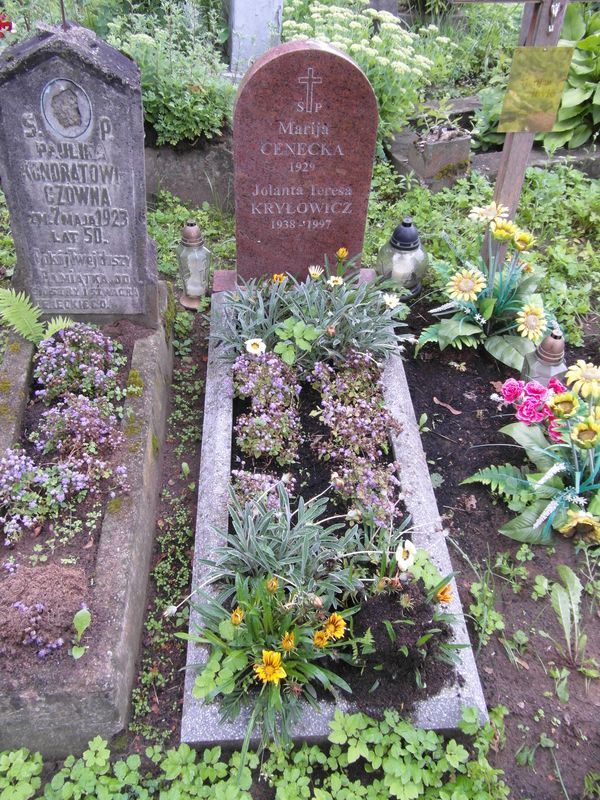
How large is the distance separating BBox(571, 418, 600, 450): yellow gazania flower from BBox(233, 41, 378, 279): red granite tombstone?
1985mm

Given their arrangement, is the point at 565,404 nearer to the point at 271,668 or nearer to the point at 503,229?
the point at 503,229

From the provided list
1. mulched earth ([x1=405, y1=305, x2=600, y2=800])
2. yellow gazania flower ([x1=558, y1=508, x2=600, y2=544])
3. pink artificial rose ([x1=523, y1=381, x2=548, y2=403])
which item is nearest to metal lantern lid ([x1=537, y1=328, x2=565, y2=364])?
mulched earth ([x1=405, y1=305, x2=600, y2=800])

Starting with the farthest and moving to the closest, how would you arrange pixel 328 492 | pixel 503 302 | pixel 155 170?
pixel 155 170 → pixel 503 302 → pixel 328 492

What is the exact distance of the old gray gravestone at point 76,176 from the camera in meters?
2.99

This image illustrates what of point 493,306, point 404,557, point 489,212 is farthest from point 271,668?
point 489,212

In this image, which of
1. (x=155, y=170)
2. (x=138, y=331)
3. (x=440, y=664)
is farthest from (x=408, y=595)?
(x=155, y=170)

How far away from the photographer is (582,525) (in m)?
3.26

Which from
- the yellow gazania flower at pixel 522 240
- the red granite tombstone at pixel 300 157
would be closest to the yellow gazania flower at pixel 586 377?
the yellow gazania flower at pixel 522 240

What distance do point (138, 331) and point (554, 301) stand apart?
9.31 ft

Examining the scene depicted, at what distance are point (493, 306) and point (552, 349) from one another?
0.55 meters

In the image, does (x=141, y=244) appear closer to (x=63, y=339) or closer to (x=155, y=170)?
(x=63, y=339)

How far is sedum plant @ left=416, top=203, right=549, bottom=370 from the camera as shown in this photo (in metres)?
3.93

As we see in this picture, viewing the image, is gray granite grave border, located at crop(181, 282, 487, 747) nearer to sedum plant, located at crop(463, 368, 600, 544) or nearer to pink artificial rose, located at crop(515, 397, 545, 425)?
sedum plant, located at crop(463, 368, 600, 544)

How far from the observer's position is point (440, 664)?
2627 mm
